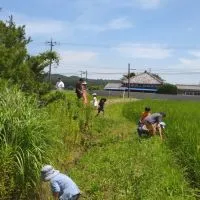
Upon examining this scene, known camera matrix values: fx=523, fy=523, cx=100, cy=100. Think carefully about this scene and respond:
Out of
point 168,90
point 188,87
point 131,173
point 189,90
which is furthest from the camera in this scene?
point 188,87

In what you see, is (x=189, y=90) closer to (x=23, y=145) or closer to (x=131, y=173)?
(x=131, y=173)

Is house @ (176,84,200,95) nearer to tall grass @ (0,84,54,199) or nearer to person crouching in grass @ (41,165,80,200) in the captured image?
tall grass @ (0,84,54,199)

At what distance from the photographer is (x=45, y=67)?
1592 cm

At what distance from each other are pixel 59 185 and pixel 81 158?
226 inches

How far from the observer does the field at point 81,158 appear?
948 cm

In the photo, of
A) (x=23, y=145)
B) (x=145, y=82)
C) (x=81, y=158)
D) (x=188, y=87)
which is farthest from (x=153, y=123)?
(x=188, y=87)

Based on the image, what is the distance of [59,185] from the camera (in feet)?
26.7

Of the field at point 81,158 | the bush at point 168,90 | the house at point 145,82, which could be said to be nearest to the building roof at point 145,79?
the house at point 145,82

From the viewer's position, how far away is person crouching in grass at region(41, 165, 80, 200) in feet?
26.5

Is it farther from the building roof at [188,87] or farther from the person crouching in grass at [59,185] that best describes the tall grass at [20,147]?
the building roof at [188,87]

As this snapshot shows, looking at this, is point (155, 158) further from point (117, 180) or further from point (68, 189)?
point (68, 189)

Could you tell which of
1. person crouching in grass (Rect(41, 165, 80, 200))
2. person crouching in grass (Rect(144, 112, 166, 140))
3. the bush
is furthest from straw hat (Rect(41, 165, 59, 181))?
the bush

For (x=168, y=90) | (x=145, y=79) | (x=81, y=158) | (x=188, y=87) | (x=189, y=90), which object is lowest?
(x=81, y=158)

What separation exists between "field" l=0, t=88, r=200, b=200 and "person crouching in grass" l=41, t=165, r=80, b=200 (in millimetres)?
1197
